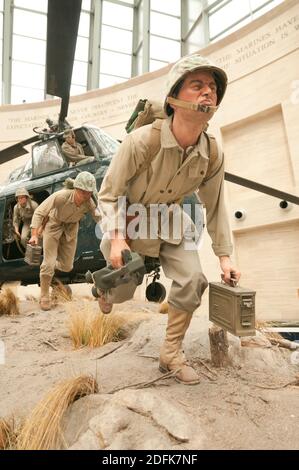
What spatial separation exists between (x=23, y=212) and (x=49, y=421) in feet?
12.9

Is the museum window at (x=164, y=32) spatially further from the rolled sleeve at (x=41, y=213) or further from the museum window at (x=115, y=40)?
the rolled sleeve at (x=41, y=213)

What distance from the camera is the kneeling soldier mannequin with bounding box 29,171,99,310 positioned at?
413 centimetres

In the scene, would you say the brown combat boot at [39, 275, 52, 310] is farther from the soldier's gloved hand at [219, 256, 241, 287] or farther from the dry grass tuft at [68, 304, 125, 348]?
the soldier's gloved hand at [219, 256, 241, 287]

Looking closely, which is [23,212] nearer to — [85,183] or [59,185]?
[59,185]

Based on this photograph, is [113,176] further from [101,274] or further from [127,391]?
[127,391]

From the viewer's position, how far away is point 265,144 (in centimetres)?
740

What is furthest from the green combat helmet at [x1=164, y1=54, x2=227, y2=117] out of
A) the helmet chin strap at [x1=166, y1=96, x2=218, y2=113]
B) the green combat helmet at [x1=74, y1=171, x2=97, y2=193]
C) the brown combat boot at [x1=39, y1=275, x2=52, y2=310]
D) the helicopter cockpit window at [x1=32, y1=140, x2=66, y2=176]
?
the helicopter cockpit window at [x1=32, y1=140, x2=66, y2=176]

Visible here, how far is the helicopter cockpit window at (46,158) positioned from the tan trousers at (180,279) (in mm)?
3112

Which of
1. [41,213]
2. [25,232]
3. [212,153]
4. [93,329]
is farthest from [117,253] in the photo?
[25,232]

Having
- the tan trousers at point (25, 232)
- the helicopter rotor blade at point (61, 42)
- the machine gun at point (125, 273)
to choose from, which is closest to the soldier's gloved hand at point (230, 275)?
the machine gun at point (125, 273)

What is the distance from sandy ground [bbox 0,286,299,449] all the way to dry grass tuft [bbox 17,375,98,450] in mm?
299

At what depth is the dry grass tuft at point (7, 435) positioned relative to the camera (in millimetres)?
1462

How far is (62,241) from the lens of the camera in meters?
4.45

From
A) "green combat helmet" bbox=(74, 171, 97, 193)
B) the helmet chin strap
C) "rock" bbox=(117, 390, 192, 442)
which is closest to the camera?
"rock" bbox=(117, 390, 192, 442)
